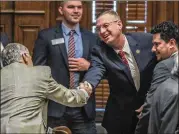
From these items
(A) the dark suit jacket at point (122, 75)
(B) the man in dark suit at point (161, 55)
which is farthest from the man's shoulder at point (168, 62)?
(A) the dark suit jacket at point (122, 75)

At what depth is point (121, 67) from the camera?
15.5 ft

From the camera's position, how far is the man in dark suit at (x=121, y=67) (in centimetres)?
473

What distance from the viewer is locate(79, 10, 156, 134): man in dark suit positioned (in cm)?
473

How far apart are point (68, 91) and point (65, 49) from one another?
0.76 metres

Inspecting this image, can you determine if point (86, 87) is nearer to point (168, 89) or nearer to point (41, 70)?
point (41, 70)

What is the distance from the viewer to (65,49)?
4934 mm

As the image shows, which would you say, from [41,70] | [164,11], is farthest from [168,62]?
[164,11]

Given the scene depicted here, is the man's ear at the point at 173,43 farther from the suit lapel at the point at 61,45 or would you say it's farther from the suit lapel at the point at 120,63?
the suit lapel at the point at 61,45

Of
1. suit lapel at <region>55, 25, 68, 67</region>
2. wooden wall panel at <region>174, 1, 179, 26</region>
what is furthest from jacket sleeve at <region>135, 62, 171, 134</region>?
wooden wall panel at <region>174, 1, 179, 26</region>

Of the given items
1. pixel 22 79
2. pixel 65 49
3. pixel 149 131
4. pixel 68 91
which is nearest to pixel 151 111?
pixel 149 131

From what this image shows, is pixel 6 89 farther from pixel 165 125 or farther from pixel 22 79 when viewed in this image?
pixel 165 125

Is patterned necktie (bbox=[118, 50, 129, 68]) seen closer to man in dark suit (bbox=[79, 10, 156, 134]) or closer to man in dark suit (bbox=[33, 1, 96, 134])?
man in dark suit (bbox=[79, 10, 156, 134])

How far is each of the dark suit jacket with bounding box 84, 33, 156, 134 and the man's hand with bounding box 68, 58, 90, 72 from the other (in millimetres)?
81

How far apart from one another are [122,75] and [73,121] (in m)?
0.55
